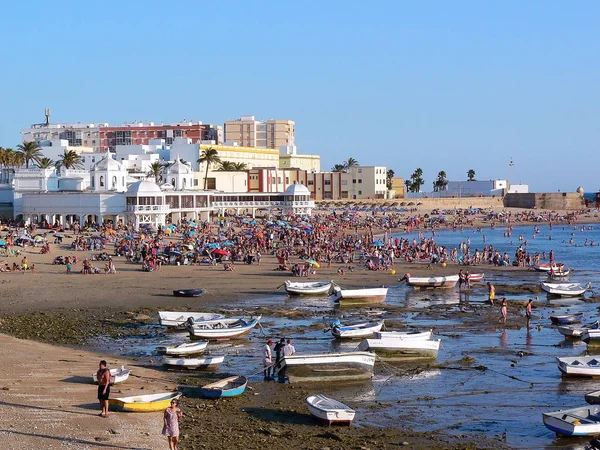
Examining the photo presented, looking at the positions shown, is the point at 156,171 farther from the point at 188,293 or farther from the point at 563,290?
the point at 563,290

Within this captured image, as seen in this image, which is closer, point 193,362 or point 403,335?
point 193,362

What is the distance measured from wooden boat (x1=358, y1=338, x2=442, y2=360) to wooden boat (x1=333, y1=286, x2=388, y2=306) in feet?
41.6

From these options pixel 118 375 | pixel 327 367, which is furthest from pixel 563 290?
pixel 118 375

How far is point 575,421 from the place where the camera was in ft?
70.2

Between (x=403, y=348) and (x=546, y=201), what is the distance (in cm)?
12743

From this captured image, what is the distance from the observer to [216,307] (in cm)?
4222

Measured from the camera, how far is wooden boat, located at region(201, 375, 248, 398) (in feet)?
79.9

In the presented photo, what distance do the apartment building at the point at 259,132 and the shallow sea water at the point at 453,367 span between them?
116943mm

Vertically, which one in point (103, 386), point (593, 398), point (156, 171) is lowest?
point (593, 398)

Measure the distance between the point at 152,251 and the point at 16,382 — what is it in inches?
1413

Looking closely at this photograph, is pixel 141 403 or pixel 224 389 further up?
pixel 141 403

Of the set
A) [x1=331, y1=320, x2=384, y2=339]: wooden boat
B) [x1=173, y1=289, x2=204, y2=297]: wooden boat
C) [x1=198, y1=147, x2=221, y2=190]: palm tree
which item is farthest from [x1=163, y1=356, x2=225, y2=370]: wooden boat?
[x1=198, y1=147, x2=221, y2=190]: palm tree

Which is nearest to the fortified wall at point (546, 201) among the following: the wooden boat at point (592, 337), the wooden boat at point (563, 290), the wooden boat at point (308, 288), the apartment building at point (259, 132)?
the apartment building at point (259, 132)

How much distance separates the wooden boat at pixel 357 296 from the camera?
4328cm
